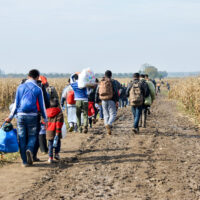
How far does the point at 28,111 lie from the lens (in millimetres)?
8094

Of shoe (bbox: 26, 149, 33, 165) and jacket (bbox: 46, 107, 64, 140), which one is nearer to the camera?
shoe (bbox: 26, 149, 33, 165)

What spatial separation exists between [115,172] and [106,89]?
5.23 metres

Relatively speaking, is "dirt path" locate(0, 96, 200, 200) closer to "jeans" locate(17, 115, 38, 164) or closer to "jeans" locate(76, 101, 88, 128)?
"jeans" locate(17, 115, 38, 164)

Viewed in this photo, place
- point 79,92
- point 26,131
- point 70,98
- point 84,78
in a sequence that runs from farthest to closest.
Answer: point 70,98 → point 79,92 → point 84,78 → point 26,131

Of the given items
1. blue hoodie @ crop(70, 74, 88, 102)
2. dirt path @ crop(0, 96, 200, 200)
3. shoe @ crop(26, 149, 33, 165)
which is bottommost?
→ dirt path @ crop(0, 96, 200, 200)

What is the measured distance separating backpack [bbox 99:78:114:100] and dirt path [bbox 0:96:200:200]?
1.39 meters

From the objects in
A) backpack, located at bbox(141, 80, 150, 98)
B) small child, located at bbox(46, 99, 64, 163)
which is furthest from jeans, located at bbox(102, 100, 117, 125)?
small child, located at bbox(46, 99, 64, 163)

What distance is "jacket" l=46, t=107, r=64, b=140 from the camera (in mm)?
8734

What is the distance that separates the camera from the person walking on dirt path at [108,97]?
12705 mm

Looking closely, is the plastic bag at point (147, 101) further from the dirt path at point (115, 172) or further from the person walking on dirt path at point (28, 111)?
the person walking on dirt path at point (28, 111)

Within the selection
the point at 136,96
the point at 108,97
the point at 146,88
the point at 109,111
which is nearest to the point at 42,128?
the point at 108,97

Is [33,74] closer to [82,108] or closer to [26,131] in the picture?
[26,131]

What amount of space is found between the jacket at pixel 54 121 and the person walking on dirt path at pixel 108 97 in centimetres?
405

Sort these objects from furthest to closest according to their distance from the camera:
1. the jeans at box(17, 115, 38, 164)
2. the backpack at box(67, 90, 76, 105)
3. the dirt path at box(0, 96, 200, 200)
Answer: the backpack at box(67, 90, 76, 105)
the jeans at box(17, 115, 38, 164)
the dirt path at box(0, 96, 200, 200)
